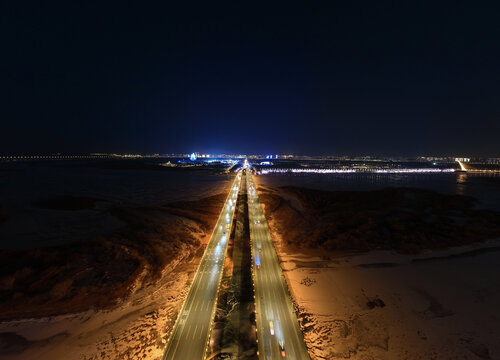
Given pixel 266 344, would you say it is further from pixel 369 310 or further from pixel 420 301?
pixel 420 301

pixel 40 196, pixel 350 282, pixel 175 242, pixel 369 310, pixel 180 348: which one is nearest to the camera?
pixel 180 348

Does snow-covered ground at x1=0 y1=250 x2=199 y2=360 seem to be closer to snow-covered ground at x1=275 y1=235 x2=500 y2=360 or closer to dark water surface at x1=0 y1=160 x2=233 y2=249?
snow-covered ground at x1=275 y1=235 x2=500 y2=360

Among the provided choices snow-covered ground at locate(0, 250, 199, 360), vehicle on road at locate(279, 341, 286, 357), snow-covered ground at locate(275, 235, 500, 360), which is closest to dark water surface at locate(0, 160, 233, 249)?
snow-covered ground at locate(0, 250, 199, 360)

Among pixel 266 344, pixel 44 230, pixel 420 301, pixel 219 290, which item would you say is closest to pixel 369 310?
pixel 420 301

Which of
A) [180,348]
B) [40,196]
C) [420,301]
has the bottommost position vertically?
[420,301]

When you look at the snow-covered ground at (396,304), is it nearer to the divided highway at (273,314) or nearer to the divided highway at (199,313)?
the divided highway at (273,314)

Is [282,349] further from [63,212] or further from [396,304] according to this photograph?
[63,212]

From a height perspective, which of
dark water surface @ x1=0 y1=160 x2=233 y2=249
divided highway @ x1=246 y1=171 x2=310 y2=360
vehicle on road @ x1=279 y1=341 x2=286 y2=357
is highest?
dark water surface @ x1=0 y1=160 x2=233 y2=249
